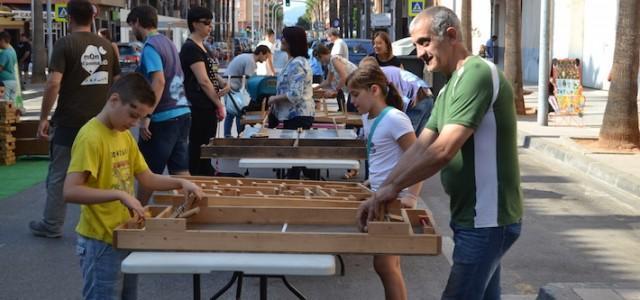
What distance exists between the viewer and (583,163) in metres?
13.8

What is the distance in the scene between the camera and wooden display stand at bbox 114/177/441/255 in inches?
157

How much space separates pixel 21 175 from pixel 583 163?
791 centimetres

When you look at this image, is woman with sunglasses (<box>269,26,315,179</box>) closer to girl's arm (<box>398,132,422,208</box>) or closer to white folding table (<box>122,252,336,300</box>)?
girl's arm (<box>398,132,422,208</box>)

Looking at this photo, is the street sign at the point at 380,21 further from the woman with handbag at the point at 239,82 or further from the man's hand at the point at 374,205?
the man's hand at the point at 374,205

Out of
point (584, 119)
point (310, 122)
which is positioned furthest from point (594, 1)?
point (310, 122)

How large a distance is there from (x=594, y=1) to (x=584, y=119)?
13.1 meters

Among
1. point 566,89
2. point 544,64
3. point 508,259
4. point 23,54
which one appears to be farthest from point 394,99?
point 23,54

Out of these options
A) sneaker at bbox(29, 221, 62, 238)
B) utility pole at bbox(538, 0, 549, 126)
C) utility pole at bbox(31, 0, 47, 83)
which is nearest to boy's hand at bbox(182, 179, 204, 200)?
sneaker at bbox(29, 221, 62, 238)

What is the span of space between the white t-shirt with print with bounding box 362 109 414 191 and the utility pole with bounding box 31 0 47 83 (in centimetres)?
3188

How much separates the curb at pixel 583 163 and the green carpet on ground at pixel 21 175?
24.5ft

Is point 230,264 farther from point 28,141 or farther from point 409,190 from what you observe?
point 28,141

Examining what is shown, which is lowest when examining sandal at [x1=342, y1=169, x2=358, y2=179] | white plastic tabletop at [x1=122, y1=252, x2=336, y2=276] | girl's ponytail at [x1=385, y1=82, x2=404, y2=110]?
sandal at [x1=342, y1=169, x2=358, y2=179]

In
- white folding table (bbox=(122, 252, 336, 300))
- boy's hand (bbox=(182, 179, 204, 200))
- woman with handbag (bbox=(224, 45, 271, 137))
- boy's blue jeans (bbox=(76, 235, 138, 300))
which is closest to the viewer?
white folding table (bbox=(122, 252, 336, 300))

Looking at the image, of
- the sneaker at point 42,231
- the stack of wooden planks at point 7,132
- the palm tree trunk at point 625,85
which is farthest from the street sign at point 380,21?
the sneaker at point 42,231
